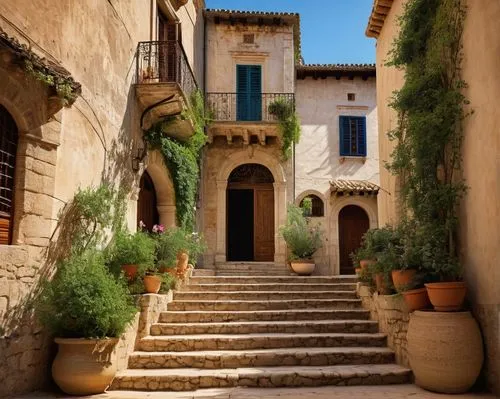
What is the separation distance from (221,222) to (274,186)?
2.10m

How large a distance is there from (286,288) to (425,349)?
4563 millimetres

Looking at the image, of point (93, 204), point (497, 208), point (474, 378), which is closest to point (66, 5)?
point (93, 204)

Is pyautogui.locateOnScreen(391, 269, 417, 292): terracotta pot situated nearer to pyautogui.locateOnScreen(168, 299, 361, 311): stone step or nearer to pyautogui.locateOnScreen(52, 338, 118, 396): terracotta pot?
pyautogui.locateOnScreen(168, 299, 361, 311): stone step

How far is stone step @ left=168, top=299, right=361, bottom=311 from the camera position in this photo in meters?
9.25

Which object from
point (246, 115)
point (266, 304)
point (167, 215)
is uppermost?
point (246, 115)

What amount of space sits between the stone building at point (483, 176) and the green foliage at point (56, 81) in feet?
18.1

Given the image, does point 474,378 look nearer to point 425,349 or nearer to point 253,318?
point 425,349

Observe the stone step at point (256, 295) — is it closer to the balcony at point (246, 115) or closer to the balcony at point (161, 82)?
the balcony at point (161, 82)

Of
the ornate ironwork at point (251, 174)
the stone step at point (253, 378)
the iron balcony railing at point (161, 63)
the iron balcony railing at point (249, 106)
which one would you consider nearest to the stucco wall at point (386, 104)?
the iron balcony railing at point (249, 106)

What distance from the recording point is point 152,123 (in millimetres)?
10812

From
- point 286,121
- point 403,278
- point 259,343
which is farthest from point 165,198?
point 403,278

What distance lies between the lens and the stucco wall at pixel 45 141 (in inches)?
229

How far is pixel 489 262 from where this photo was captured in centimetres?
621

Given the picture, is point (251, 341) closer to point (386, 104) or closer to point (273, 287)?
point (273, 287)
